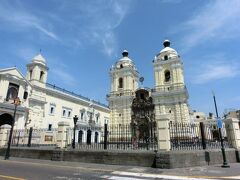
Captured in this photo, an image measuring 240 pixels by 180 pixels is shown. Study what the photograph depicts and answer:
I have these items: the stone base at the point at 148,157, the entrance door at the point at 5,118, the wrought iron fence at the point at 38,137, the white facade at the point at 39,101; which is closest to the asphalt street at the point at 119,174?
the stone base at the point at 148,157

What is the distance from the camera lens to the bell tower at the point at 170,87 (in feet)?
116

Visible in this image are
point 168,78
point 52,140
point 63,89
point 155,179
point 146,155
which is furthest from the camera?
point 63,89

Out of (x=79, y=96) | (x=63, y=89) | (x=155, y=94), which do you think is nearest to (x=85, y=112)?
(x=79, y=96)

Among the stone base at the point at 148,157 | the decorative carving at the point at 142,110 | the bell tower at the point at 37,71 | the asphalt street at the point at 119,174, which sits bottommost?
the asphalt street at the point at 119,174

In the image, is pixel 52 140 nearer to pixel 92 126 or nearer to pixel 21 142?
pixel 21 142

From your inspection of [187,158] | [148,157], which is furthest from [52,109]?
[187,158]

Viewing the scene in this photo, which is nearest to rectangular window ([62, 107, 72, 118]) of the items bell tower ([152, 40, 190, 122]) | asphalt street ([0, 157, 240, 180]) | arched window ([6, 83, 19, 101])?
arched window ([6, 83, 19, 101])

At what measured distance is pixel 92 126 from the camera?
41781 millimetres

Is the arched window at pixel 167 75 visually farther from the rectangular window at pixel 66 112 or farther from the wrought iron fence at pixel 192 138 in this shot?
A: the wrought iron fence at pixel 192 138

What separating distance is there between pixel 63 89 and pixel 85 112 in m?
9.17

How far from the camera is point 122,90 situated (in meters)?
42.7

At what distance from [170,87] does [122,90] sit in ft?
36.5

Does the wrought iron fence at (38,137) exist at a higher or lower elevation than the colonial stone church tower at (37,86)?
lower

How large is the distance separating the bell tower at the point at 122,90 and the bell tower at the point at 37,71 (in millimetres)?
15044
